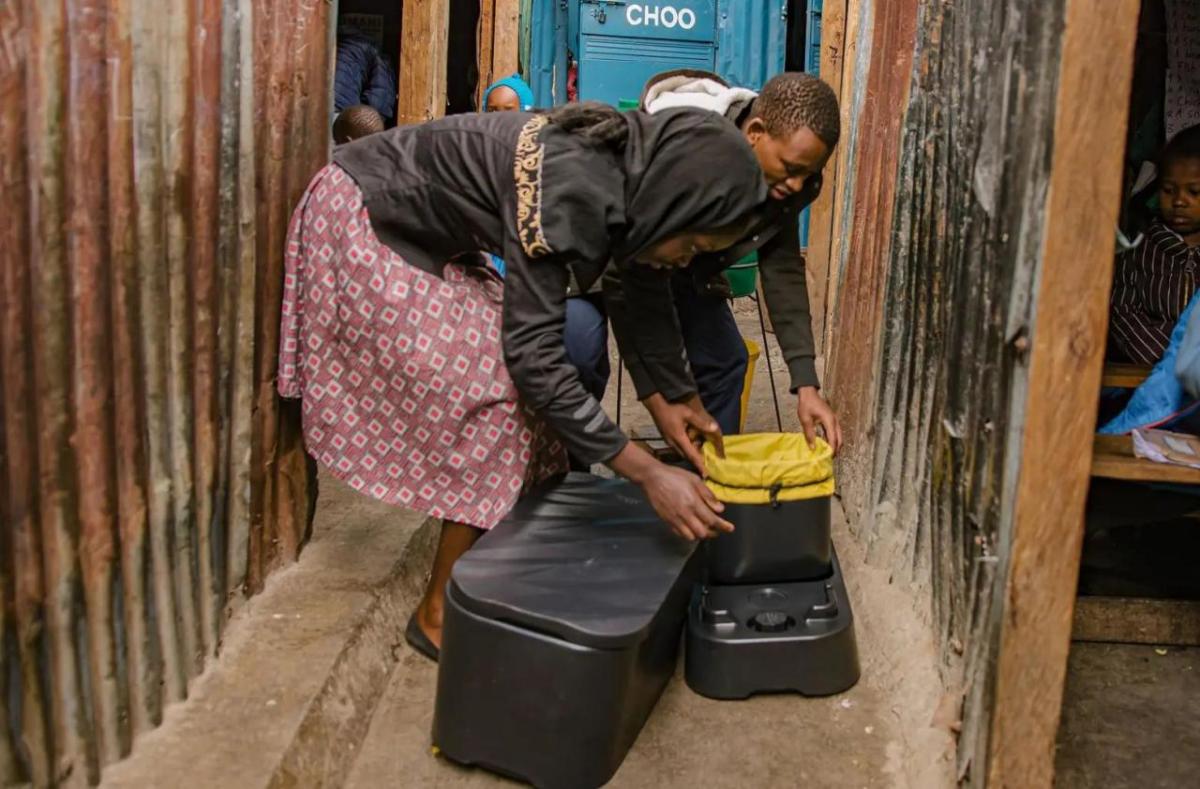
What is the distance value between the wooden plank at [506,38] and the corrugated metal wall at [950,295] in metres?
3.96

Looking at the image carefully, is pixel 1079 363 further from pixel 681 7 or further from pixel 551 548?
pixel 681 7

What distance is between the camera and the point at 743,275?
14.4 feet

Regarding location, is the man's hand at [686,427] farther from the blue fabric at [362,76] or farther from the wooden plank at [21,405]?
the blue fabric at [362,76]

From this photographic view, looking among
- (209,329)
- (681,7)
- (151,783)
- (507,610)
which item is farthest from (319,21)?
(681,7)

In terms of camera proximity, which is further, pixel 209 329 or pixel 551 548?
pixel 551 548

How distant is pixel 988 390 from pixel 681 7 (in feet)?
21.6

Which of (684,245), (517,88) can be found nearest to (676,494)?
(684,245)

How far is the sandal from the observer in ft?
9.44

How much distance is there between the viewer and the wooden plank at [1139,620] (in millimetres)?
2977

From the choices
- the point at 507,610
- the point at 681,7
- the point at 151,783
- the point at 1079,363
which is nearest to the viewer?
the point at 1079,363

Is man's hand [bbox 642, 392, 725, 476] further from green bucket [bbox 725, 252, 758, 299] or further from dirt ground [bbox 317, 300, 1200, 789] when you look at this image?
green bucket [bbox 725, 252, 758, 299]

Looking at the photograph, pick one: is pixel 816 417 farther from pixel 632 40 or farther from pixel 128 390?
pixel 632 40

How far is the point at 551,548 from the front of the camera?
8.13ft

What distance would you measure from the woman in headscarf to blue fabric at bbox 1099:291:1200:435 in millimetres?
1001
